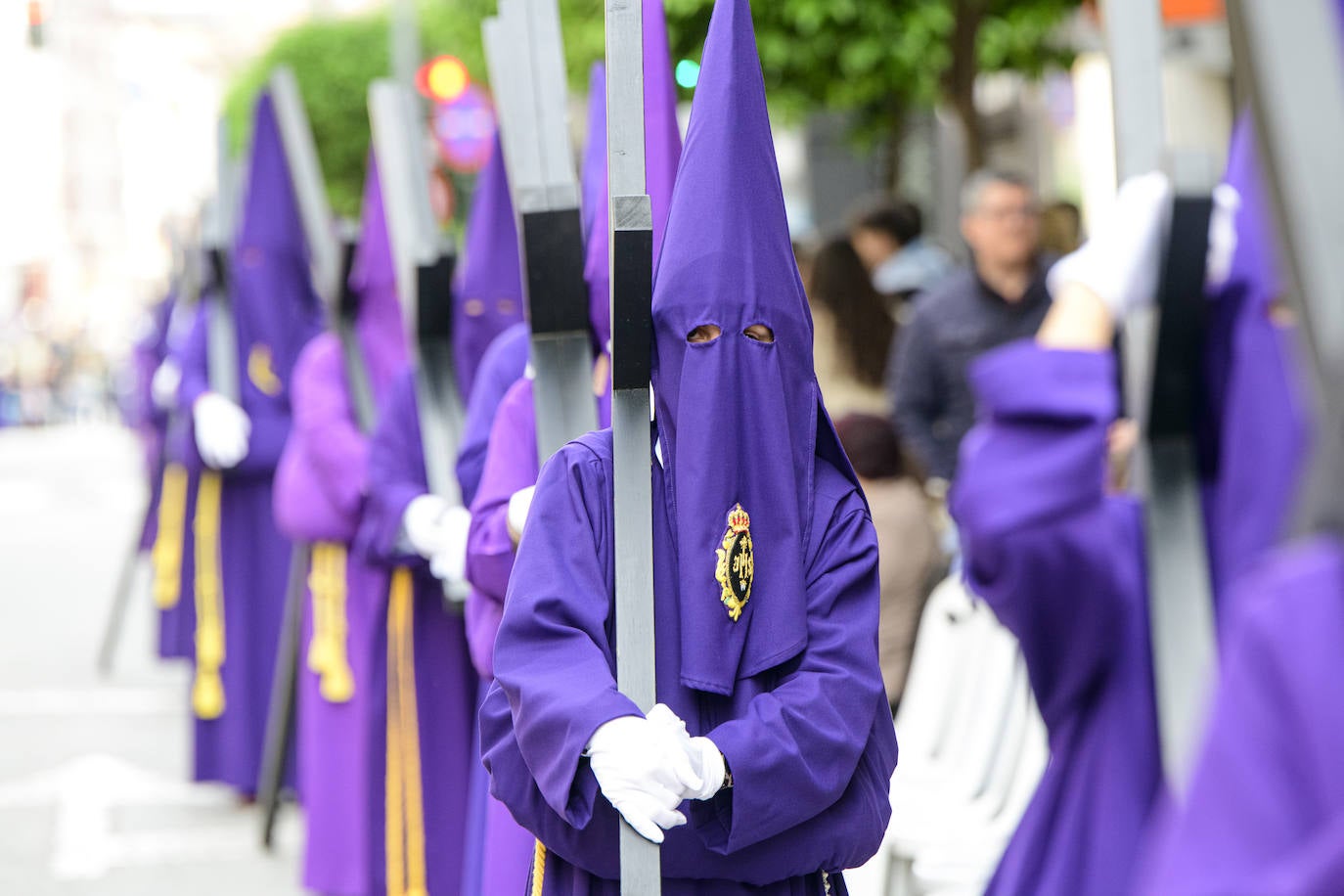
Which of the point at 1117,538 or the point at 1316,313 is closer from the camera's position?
the point at 1316,313

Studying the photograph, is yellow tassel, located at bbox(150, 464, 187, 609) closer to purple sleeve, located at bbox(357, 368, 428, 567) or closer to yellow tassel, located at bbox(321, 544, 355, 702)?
yellow tassel, located at bbox(321, 544, 355, 702)

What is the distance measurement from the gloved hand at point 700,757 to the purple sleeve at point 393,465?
2271 mm

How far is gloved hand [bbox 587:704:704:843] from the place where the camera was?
240 centimetres

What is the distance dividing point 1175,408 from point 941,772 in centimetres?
291

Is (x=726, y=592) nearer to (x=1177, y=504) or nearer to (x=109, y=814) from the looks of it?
(x=1177, y=504)

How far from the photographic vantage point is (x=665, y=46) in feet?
11.5

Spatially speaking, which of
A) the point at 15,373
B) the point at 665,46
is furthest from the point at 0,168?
the point at 665,46

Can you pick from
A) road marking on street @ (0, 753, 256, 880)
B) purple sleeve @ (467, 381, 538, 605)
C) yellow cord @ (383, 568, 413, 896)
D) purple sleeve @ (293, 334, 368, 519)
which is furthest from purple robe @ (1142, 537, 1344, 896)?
road marking on street @ (0, 753, 256, 880)

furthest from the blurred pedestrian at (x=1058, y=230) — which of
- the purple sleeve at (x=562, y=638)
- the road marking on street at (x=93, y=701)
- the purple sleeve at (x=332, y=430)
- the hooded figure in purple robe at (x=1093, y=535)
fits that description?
the hooded figure in purple robe at (x=1093, y=535)

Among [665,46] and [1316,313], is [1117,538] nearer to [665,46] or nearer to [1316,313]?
[1316,313]

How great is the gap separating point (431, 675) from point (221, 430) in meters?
2.34

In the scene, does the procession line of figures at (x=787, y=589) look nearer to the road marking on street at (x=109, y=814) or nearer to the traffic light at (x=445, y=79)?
the road marking on street at (x=109, y=814)

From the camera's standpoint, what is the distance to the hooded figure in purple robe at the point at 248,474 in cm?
682

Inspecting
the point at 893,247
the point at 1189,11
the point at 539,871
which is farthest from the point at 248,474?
the point at 539,871
